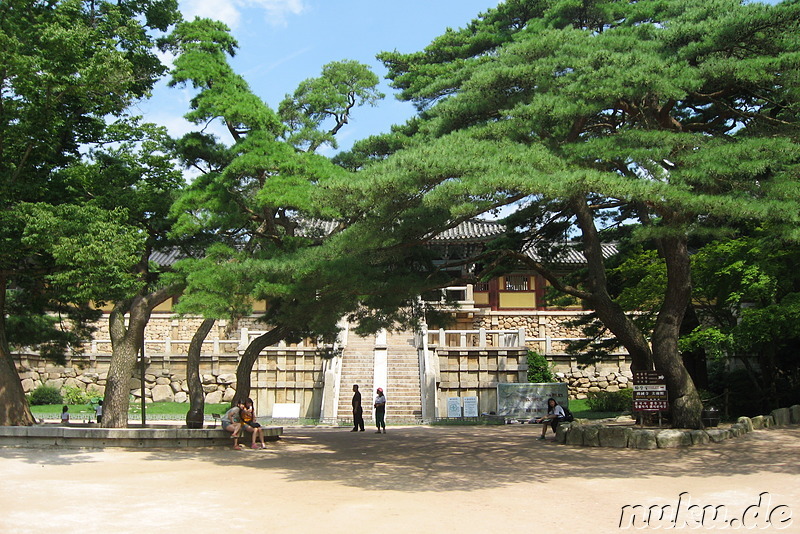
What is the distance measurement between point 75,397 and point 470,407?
13366 millimetres

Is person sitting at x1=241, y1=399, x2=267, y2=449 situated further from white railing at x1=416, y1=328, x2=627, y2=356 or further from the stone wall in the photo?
the stone wall

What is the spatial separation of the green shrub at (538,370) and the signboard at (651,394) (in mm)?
9082

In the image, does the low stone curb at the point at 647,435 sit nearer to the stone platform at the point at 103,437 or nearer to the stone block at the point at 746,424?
the stone block at the point at 746,424

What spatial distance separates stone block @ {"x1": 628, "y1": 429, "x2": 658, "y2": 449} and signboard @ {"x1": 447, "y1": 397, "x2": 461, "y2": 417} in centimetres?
883

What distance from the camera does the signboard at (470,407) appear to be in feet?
74.7

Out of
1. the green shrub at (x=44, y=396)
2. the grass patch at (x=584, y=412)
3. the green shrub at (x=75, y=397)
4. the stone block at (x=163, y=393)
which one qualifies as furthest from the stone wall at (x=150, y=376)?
the grass patch at (x=584, y=412)

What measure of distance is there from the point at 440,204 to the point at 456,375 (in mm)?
13625

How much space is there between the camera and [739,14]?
39.3 ft

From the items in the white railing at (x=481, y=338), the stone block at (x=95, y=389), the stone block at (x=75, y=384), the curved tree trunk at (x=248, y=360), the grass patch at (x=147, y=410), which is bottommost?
the grass patch at (x=147, y=410)

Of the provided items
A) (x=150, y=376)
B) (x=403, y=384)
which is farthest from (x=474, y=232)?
(x=150, y=376)

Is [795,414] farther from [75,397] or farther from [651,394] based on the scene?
[75,397]

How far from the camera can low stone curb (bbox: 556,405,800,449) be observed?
13797mm

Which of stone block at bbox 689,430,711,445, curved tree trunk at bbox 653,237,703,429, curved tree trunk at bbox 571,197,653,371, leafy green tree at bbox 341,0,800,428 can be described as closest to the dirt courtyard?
stone block at bbox 689,430,711,445

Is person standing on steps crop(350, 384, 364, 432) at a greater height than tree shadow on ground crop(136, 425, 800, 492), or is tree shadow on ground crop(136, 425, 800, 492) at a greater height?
person standing on steps crop(350, 384, 364, 432)
